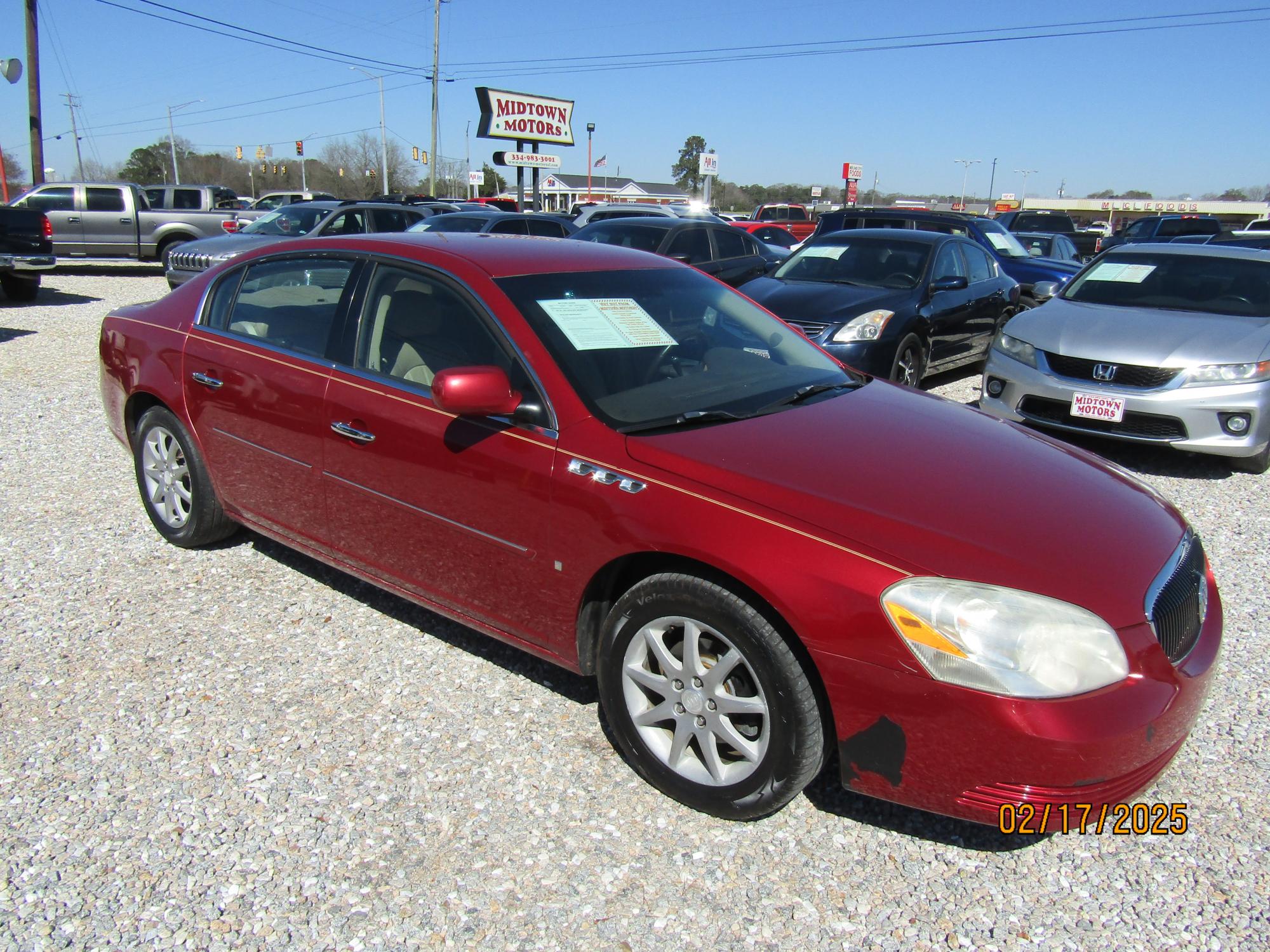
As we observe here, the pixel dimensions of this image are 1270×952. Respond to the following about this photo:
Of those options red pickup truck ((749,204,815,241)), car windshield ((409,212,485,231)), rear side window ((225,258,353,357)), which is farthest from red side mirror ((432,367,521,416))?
red pickup truck ((749,204,815,241))

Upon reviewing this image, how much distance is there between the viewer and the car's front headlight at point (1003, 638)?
2.17m

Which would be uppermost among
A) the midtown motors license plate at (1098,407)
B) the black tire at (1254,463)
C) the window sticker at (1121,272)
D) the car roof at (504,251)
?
the car roof at (504,251)

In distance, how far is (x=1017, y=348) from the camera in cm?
660

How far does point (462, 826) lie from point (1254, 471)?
6.18 metres

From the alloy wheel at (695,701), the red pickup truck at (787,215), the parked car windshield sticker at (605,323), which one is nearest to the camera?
the alloy wheel at (695,701)

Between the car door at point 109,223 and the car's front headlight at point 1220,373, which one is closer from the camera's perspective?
the car's front headlight at point 1220,373

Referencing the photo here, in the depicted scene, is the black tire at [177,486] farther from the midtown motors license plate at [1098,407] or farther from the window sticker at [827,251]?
the window sticker at [827,251]

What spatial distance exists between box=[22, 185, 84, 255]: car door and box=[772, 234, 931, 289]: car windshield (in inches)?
621

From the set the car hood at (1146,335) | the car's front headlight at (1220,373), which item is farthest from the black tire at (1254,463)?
the car hood at (1146,335)

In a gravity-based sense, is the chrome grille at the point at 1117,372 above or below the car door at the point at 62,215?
below

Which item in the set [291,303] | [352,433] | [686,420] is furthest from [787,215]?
[686,420]

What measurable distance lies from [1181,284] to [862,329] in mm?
2444

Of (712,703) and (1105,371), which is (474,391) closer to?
(712,703)

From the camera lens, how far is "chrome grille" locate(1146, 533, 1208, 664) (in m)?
2.41
